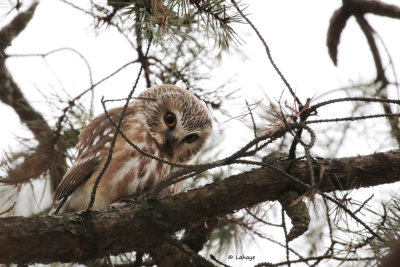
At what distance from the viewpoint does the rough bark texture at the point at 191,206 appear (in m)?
2.57

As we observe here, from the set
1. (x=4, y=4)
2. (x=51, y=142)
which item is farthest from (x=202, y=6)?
(x=51, y=142)

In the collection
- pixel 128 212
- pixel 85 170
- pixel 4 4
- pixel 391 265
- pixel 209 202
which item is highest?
pixel 4 4

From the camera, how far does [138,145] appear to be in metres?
3.78

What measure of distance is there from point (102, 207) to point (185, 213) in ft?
3.44

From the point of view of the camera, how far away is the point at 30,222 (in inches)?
94.3

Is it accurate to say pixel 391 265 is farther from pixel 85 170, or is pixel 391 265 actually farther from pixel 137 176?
pixel 85 170

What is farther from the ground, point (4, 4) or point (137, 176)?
point (4, 4)

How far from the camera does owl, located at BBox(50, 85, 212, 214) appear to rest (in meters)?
3.60

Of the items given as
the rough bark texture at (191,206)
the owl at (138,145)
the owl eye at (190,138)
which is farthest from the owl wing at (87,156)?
the rough bark texture at (191,206)

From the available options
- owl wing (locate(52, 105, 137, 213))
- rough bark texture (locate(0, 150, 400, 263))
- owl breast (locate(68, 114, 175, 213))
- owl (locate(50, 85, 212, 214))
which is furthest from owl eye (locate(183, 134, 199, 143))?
rough bark texture (locate(0, 150, 400, 263))

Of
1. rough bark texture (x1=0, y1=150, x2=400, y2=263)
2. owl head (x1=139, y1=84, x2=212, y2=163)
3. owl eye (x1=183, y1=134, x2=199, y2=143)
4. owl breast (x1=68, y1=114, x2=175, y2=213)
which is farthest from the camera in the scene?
owl eye (x1=183, y1=134, x2=199, y2=143)

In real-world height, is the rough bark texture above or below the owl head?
below

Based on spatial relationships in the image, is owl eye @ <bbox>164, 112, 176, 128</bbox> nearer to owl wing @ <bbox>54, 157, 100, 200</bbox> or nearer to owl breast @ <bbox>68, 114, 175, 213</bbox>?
owl breast @ <bbox>68, 114, 175, 213</bbox>

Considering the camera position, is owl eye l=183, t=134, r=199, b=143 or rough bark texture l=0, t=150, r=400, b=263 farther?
owl eye l=183, t=134, r=199, b=143
